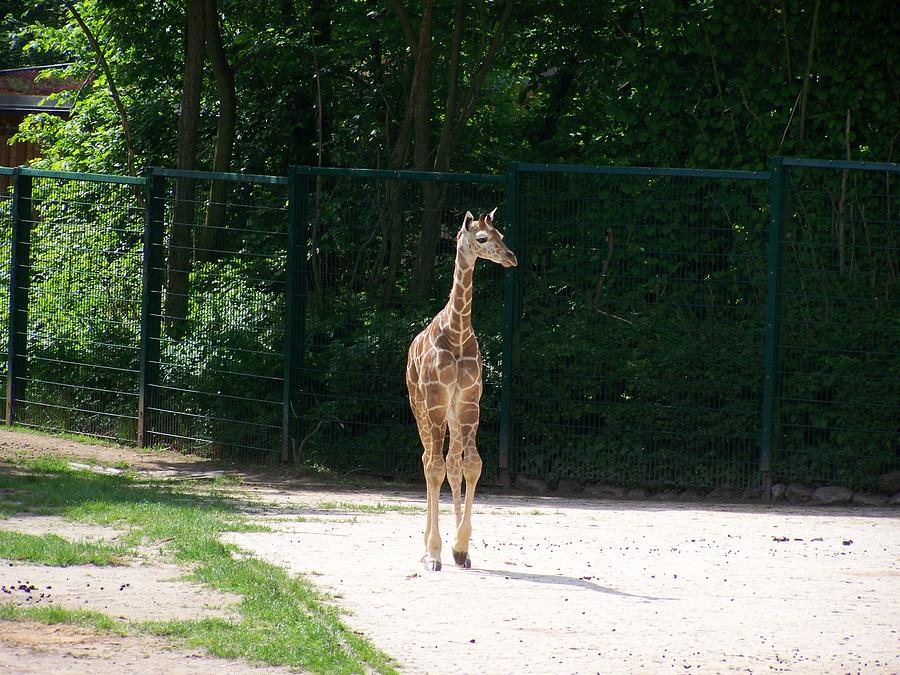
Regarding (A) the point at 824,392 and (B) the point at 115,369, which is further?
(B) the point at 115,369

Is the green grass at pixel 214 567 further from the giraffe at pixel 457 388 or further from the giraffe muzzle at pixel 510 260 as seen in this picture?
the giraffe muzzle at pixel 510 260

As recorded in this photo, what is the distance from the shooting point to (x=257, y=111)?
15844 mm

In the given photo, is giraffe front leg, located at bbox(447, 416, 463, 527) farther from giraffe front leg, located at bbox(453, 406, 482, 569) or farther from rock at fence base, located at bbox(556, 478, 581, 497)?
rock at fence base, located at bbox(556, 478, 581, 497)

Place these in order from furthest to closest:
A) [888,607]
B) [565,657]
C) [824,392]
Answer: [824,392]
[888,607]
[565,657]

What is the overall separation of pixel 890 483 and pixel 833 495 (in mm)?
498

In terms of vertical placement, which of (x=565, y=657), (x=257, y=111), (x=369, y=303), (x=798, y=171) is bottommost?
(x=565, y=657)

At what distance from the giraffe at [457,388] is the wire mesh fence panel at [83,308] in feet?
19.4

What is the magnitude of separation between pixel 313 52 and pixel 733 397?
6.90 metres

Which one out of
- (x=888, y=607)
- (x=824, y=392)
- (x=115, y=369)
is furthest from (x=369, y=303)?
(x=888, y=607)

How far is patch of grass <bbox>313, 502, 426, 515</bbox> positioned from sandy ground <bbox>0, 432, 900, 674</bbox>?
0.06 feet

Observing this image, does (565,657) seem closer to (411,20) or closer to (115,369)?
(115,369)

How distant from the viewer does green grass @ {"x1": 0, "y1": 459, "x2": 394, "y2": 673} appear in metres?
5.68

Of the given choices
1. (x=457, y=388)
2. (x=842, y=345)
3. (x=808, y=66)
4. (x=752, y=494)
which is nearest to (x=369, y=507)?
(x=457, y=388)

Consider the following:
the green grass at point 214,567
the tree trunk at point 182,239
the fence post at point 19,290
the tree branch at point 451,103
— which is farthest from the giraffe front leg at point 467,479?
the fence post at point 19,290
